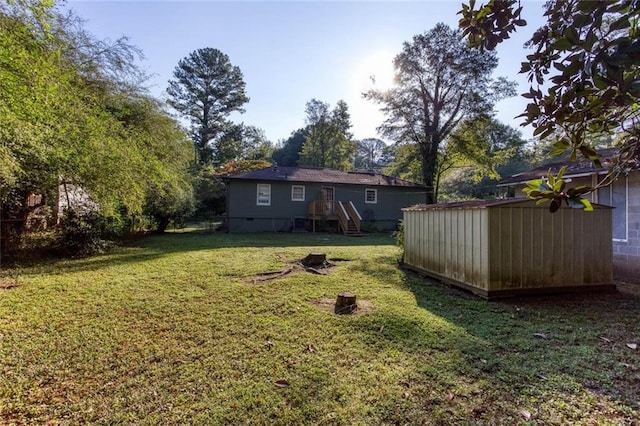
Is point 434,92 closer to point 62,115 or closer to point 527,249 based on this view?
point 527,249

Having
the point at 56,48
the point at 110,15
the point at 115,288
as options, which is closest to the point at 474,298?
the point at 115,288

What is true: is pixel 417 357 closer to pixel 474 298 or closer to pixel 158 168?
pixel 474 298

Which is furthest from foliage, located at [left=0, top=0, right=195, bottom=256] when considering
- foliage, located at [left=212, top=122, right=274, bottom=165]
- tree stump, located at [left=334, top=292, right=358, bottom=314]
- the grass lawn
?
foliage, located at [left=212, top=122, right=274, bottom=165]

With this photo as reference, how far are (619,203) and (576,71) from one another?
314 inches

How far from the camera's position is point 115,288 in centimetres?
526

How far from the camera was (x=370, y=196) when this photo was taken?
59.8 feet

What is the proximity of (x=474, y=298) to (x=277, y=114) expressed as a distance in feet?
49.4

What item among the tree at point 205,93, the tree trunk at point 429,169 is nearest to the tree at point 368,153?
the tree at point 205,93

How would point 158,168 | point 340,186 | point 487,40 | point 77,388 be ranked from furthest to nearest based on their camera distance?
point 340,186
point 158,168
point 77,388
point 487,40

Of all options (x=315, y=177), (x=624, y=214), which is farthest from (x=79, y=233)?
(x=624, y=214)

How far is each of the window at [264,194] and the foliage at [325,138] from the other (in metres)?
15.7

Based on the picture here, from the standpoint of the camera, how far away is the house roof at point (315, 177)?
1627 cm

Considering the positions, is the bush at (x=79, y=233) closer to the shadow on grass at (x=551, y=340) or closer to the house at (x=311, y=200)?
the house at (x=311, y=200)

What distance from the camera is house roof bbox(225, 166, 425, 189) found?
16266 millimetres
